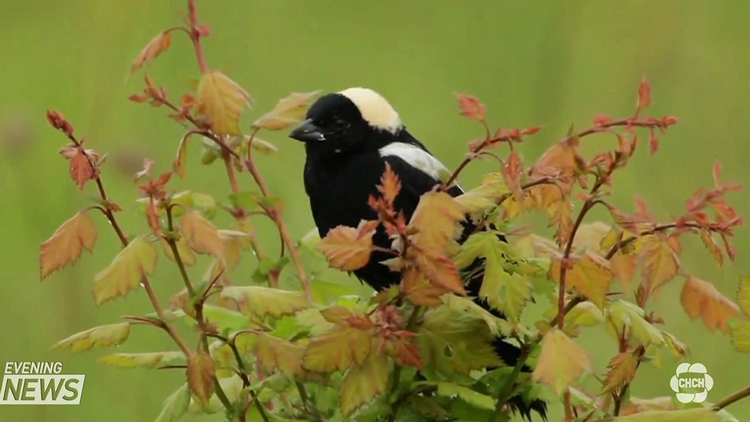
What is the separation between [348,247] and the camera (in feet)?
1.72

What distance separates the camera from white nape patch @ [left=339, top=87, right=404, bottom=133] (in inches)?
49.4

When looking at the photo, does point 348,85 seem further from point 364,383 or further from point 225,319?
point 364,383

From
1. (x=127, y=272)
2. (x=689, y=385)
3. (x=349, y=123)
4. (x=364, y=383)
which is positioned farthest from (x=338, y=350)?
(x=349, y=123)

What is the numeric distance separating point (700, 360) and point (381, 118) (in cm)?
76

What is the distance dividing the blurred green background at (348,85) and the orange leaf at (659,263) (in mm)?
1192

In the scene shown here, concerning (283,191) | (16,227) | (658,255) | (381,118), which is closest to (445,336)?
(658,255)

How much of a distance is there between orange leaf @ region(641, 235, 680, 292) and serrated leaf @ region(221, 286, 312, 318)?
0.67 ft

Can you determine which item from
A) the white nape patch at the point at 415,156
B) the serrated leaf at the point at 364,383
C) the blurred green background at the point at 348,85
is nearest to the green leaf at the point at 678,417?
the serrated leaf at the point at 364,383

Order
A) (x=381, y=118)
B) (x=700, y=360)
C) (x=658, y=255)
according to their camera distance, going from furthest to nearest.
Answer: (x=700, y=360), (x=381, y=118), (x=658, y=255)

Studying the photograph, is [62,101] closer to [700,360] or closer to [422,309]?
[700,360]

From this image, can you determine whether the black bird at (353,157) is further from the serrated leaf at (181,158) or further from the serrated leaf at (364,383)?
the serrated leaf at (364,383)

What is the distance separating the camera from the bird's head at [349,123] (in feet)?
3.98

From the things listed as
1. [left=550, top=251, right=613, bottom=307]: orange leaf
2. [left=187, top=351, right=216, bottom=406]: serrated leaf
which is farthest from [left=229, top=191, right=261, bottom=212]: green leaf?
[left=550, top=251, right=613, bottom=307]: orange leaf

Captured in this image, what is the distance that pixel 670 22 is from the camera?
1902mm
